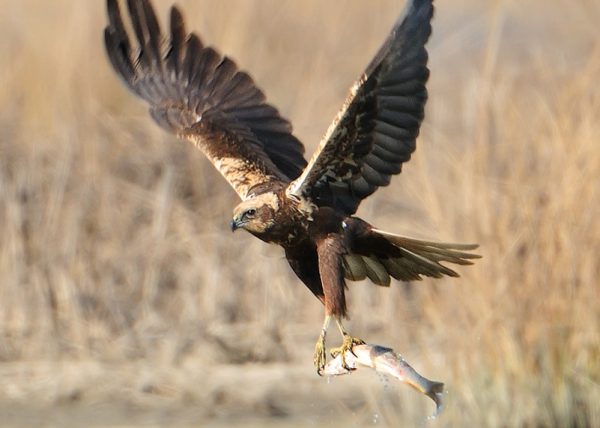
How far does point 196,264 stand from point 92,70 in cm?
218

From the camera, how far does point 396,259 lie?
7523 mm

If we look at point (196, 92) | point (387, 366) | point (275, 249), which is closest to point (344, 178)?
point (387, 366)

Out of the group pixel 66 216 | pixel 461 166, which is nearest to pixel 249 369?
pixel 66 216

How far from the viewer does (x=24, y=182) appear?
12.7 metres

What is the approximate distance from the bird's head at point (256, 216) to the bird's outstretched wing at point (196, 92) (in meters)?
1.14

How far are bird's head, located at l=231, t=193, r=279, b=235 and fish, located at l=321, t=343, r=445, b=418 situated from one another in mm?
667

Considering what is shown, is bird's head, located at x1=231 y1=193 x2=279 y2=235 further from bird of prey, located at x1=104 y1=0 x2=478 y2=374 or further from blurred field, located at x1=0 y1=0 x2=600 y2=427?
blurred field, located at x1=0 y1=0 x2=600 y2=427

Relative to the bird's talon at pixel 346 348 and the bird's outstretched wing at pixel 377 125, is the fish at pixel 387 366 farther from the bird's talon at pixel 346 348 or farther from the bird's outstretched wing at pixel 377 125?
the bird's outstretched wing at pixel 377 125

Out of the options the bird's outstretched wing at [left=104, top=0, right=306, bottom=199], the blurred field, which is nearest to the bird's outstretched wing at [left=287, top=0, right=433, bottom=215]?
the bird's outstretched wing at [left=104, top=0, right=306, bottom=199]

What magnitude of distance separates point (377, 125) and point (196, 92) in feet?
5.98

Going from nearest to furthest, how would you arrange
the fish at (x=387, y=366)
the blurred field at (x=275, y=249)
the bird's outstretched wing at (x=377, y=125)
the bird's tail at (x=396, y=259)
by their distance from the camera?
the fish at (x=387, y=366)
the bird's outstretched wing at (x=377, y=125)
the bird's tail at (x=396, y=259)
the blurred field at (x=275, y=249)

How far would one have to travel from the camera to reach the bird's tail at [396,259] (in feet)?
23.9

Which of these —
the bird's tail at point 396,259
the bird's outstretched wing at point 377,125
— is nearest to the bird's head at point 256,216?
the bird's outstretched wing at point 377,125

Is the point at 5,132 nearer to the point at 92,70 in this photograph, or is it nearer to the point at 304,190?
the point at 92,70
